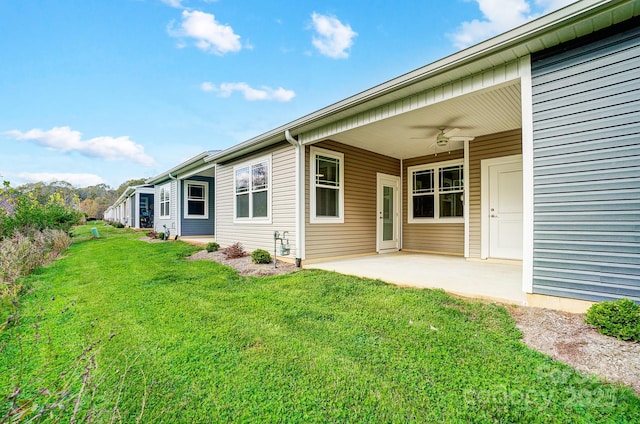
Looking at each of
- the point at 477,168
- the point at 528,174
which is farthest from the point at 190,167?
the point at 528,174

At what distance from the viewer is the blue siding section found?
11.1 m

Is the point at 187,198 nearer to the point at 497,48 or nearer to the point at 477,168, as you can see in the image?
the point at 477,168

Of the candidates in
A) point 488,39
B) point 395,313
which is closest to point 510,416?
point 395,313

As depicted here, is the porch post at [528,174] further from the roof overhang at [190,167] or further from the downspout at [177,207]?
the downspout at [177,207]

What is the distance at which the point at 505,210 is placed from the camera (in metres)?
5.59

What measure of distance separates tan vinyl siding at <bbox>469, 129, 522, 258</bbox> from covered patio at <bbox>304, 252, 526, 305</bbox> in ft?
1.61

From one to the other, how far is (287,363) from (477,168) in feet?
18.7

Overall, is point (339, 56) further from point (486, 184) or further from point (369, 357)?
point (369, 357)

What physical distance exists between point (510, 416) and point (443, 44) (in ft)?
32.6

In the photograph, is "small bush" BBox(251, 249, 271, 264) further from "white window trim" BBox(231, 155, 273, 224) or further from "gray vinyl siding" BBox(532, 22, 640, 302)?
"gray vinyl siding" BBox(532, 22, 640, 302)

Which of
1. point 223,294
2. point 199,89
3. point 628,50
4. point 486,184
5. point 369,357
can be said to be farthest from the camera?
point 199,89

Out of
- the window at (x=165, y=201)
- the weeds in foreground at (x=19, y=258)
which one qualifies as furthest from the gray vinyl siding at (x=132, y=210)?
the weeds in foreground at (x=19, y=258)

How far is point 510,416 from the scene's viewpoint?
1.56 metres

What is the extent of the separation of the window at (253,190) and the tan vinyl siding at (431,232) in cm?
376
